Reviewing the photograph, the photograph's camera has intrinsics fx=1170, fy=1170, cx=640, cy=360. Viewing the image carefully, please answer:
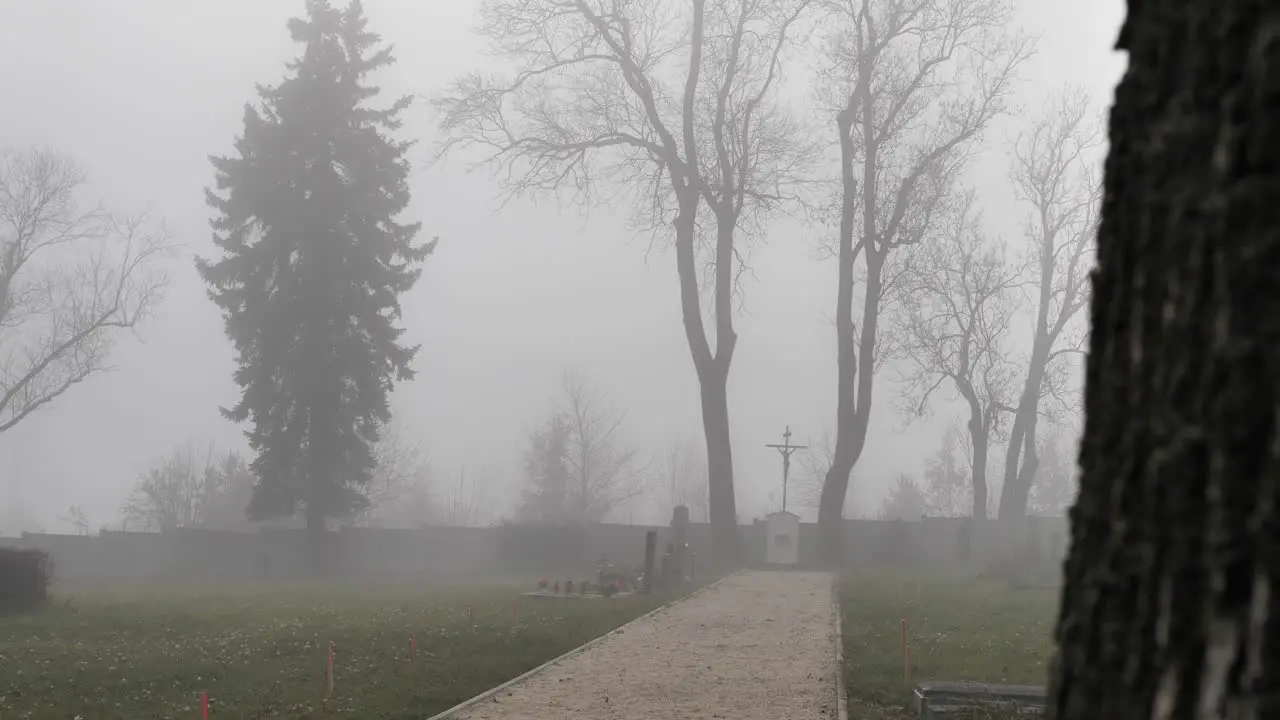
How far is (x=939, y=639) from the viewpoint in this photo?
15359 millimetres

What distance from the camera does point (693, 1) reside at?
3559 cm

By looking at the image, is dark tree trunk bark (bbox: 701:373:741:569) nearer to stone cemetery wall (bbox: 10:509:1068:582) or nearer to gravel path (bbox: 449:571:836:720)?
stone cemetery wall (bbox: 10:509:1068:582)

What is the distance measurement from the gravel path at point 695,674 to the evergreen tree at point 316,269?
21.4m

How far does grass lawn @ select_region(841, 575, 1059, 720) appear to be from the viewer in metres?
11.6

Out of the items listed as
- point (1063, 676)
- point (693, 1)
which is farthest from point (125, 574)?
point (1063, 676)

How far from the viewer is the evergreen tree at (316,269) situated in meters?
38.1

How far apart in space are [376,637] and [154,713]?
17.5 feet

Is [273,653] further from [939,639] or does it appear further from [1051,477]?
[1051,477]

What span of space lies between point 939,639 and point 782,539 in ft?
76.5

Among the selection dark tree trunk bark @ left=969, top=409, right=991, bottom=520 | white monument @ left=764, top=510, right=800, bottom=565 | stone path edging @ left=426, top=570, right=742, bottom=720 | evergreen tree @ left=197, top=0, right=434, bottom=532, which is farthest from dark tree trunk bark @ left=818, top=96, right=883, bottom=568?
stone path edging @ left=426, top=570, right=742, bottom=720

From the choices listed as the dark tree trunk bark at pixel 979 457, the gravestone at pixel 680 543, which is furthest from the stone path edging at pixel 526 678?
the dark tree trunk bark at pixel 979 457

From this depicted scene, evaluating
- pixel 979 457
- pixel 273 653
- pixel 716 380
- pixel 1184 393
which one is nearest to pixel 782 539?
pixel 716 380

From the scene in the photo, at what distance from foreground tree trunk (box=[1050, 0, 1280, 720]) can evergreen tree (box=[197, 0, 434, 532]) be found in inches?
1496

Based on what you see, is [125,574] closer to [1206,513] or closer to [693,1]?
[693,1]
